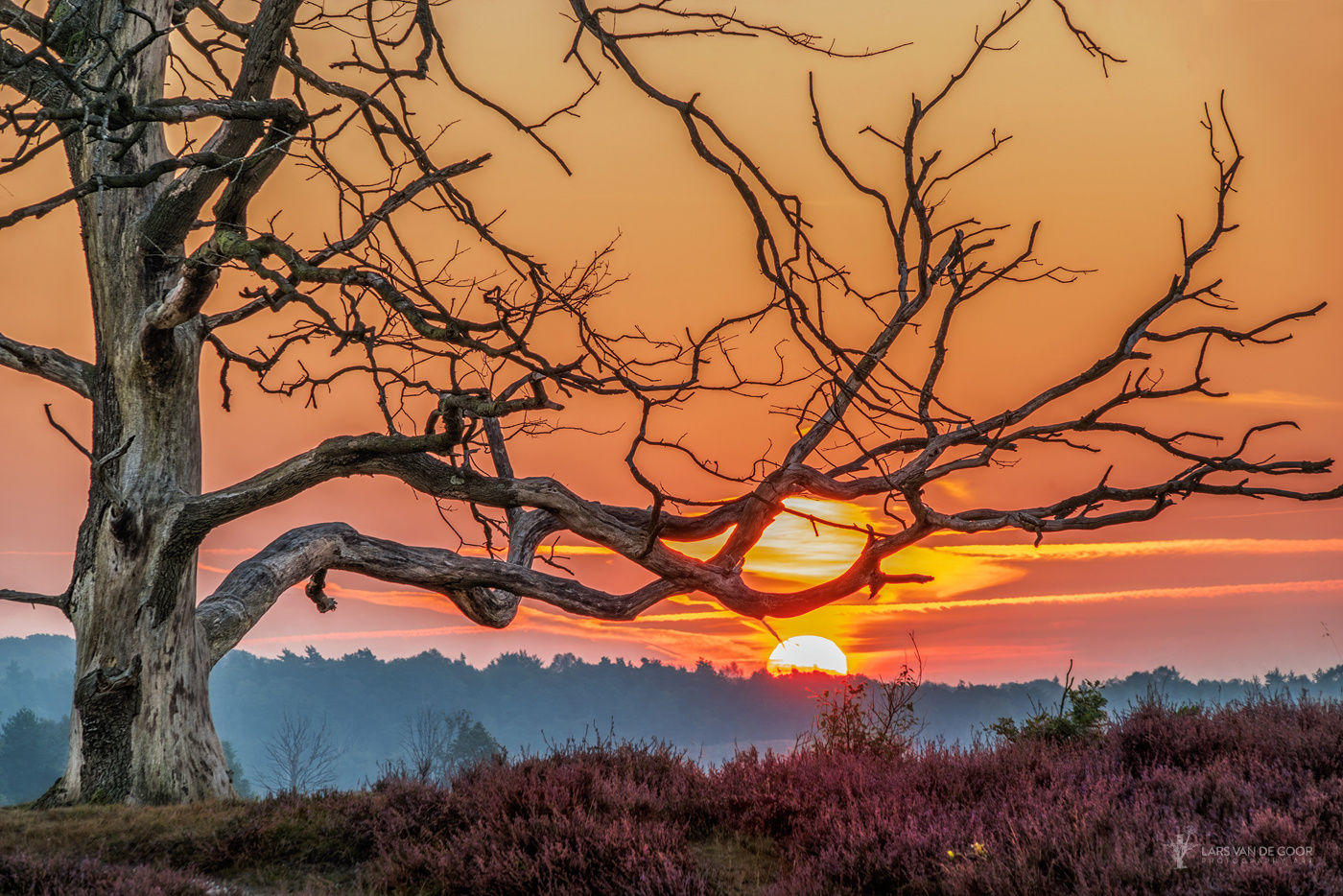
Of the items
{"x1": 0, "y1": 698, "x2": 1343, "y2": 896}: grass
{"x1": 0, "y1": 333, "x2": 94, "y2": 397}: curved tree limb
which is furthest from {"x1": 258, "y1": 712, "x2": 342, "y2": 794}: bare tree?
{"x1": 0, "y1": 698, "x2": 1343, "y2": 896}: grass

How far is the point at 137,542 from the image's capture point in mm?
9039

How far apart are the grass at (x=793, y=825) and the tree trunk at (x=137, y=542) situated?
2.72 ft

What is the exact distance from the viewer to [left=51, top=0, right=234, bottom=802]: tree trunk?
876cm

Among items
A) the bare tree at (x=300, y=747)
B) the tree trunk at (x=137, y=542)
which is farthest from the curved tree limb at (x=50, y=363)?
the bare tree at (x=300, y=747)

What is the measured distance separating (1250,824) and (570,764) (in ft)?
16.1

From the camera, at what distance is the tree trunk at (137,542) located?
345 inches

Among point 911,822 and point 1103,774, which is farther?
point 1103,774

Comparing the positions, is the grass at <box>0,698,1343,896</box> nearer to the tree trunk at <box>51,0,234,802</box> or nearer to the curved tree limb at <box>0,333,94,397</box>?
the tree trunk at <box>51,0,234,802</box>

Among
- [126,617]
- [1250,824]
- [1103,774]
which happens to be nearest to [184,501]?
[126,617]

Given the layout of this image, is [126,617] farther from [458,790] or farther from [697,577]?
[697,577]

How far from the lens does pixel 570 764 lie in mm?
8062

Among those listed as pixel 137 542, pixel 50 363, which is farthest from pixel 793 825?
pixel 50 363

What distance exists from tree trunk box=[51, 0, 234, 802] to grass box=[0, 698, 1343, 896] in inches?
32.6

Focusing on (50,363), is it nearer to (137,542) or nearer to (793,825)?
(137,542)
